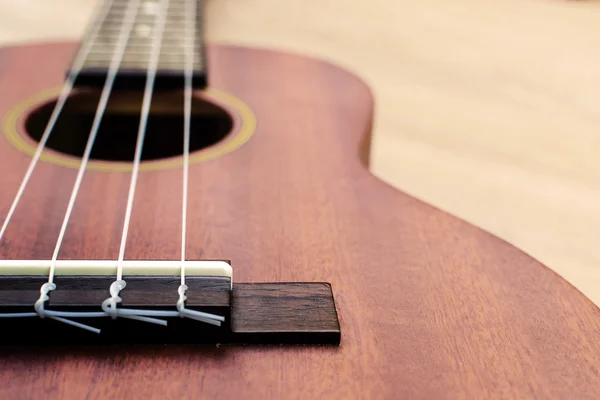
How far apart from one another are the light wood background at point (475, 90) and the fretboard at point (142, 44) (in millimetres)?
127

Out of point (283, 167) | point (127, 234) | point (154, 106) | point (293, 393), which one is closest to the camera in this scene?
point (293, 393)

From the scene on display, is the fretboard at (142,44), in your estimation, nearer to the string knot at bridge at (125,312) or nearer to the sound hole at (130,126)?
the sound hole at (130,126)

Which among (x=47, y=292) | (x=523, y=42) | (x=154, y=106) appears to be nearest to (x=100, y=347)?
(x=47, y=292)

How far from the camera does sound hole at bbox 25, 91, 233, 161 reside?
710mm

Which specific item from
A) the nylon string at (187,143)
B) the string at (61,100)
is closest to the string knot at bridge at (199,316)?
the nylon string at (187,143)

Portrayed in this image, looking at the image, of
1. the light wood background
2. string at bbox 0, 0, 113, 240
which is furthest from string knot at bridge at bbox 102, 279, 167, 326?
the light wood background

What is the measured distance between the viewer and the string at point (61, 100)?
0.50 m

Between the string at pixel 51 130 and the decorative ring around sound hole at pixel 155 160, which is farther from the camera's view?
the decorative ring around sound hole at pixel 155 160

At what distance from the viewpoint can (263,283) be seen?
0.41m

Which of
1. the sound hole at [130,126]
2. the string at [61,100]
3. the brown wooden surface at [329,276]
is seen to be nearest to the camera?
the brown wooden surface at [329,276]

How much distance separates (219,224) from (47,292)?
0.46ft

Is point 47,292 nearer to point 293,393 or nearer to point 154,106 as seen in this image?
point 293,393

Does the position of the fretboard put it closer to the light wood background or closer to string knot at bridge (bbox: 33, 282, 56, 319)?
the light wood background

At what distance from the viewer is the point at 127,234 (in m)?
0.46
